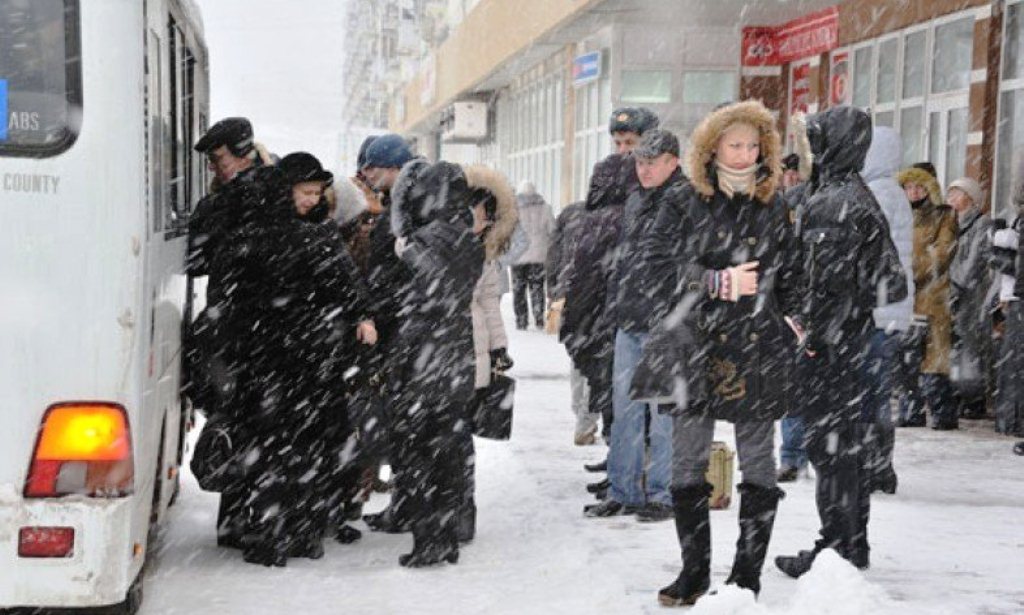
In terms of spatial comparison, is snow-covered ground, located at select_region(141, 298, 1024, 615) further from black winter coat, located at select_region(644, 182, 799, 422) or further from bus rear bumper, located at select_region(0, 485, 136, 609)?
bus rear bumper, located at select_region(0, 485, 136, 609)

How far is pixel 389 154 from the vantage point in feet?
24.5

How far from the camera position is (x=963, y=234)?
35.3 ft

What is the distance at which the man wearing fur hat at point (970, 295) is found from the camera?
10.6 meters

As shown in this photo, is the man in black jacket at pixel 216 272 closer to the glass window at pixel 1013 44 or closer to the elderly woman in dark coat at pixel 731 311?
the elderly woman in dark coat at pixel 731 311

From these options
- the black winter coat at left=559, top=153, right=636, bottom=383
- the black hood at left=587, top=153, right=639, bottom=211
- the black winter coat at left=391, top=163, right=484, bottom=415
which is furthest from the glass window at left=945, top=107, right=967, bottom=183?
the black winter coat at left=391, top=163, right=484, bottom=415

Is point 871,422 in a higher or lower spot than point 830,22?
lower

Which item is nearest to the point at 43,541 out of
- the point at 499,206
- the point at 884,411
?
the point at 499,206

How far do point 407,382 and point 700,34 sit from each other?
15.7 metres

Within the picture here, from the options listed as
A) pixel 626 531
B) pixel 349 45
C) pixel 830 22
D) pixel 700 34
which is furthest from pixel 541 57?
pixel 349 45

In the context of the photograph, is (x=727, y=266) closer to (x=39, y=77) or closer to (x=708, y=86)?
(x=39, y=77)

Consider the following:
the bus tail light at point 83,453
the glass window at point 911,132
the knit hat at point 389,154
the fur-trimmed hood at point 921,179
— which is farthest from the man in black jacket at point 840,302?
the glass window at point 911,132

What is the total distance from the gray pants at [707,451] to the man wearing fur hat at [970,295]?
227 inches

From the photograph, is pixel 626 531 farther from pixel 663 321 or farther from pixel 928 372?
pixel 928 372

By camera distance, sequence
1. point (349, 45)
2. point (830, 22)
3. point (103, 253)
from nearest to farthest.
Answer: point (103, 253) → point (830, 22) → point (349, 45)
